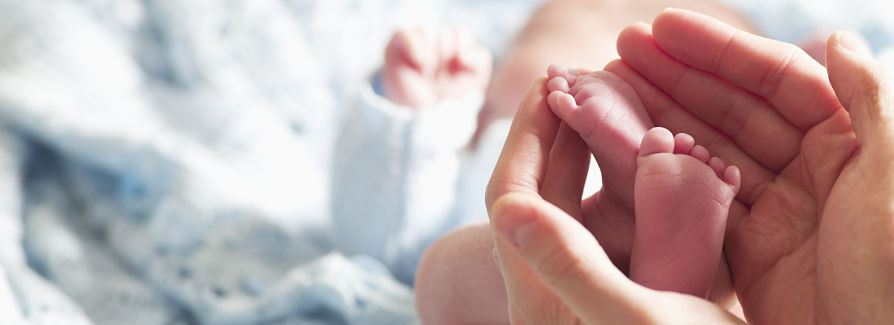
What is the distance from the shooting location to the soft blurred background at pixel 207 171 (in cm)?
85

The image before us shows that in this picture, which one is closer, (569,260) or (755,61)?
(569,260)

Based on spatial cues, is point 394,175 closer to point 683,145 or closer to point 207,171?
point 207,171

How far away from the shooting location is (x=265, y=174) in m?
1.08

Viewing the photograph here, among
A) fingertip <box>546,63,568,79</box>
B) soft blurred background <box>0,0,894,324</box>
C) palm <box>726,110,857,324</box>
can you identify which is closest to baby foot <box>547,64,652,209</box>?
fingertip <box>546,63,568,79</box>

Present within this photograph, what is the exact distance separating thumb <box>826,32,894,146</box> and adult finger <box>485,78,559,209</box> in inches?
7.8

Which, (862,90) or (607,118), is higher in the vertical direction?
(607,118)

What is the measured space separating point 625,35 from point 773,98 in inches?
5.1

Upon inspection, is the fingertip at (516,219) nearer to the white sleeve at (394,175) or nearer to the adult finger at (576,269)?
the adult finger at (576,269)

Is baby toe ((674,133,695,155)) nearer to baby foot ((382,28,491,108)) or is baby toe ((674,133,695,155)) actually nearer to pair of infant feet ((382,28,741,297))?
pair of infant feet ((382,28,741,297))

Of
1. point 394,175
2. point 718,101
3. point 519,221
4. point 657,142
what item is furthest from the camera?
point 394,175

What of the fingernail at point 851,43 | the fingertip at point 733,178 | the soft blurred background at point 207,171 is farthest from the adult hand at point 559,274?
the soft blurred background at point 207,171

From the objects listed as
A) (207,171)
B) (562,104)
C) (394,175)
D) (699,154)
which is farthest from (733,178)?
(207,171)

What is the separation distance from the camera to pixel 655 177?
495 millimetres

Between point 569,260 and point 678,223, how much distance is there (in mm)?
127
